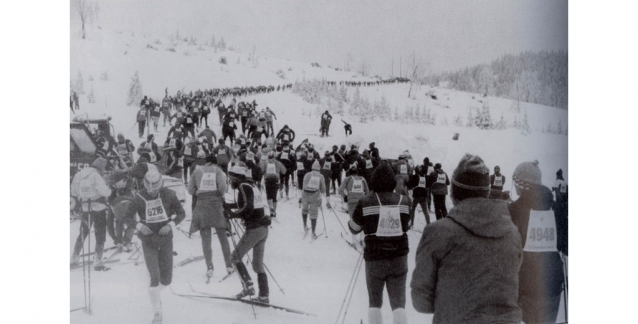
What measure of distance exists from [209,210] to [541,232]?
2613 millimetres

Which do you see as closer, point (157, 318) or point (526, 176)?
point (157, 318)

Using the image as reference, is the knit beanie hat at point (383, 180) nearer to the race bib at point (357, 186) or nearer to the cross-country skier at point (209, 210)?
the race bib at point (357, 186)

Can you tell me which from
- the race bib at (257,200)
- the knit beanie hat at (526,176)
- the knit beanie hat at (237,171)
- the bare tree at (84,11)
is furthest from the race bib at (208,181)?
the knit beanie hat at (526,176)

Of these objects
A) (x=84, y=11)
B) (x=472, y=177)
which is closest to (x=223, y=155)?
(x=84, y=11)

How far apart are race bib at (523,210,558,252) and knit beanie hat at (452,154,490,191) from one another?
1.40 metres

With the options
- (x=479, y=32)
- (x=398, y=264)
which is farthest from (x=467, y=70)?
(x=398, y=264)

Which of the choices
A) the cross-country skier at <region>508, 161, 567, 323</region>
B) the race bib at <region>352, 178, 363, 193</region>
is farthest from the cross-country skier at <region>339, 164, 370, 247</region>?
the cross-country skier at <region>508, 161, 567, 323</region>

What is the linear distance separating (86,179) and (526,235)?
11.4 feet

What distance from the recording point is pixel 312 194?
4.54m

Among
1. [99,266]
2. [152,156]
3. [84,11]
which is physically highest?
[84,11]

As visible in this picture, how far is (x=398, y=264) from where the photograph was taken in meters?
3.92

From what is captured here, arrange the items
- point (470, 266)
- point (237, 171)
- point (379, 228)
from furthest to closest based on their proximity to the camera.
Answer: point (237, 171)
point (379, 228)
point (470, 266)

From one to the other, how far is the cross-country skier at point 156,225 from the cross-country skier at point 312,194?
0.95 meters

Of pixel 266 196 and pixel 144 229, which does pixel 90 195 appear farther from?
pixel 266 196
